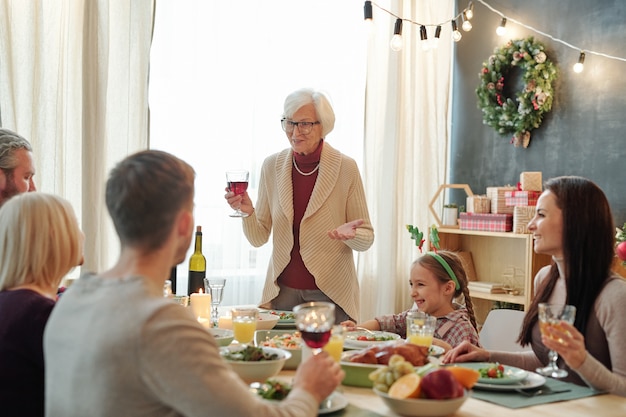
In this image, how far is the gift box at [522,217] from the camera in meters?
4.65

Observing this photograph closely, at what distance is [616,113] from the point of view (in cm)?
452

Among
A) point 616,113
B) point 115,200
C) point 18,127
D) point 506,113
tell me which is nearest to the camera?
point 115,200

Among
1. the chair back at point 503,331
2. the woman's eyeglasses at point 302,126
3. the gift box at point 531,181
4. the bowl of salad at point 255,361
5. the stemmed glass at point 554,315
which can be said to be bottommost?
the chair back at point 503,331

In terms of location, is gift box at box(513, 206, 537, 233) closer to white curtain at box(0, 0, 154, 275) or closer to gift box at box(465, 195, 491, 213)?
gift box at box(465, 195, 491, 213)

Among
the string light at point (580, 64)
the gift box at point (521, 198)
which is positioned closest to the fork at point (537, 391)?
the gift box at point (521, 198)

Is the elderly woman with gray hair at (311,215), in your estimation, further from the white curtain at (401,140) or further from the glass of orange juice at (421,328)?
the white curtain at (401,140)

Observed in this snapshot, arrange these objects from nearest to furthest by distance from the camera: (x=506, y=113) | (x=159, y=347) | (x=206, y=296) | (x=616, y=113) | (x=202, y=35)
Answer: (x=159, y=347)
(x=206, y=296)
(x=616, y=113)
(x=202, y=35)
(x=506, y=113)

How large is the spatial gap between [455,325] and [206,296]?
95 cm

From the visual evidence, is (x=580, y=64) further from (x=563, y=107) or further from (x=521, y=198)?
(x=521, y=198)

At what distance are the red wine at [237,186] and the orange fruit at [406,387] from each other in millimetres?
1503

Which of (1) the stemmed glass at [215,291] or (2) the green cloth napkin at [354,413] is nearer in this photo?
(2) the green cloth napkin at [354,413]

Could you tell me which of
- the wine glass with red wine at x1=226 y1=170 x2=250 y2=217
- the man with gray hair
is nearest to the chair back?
the wine glass with red wine at x1=226 y1=170 x2=250 y2=217

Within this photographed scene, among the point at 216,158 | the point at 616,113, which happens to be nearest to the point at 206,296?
the point at 216,158

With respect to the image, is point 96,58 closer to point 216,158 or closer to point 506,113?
point 216,158
